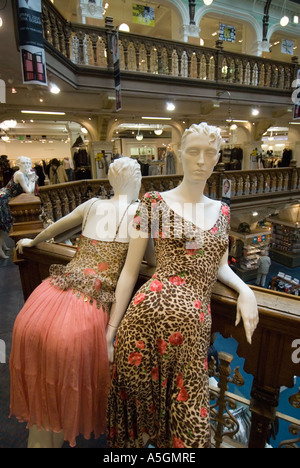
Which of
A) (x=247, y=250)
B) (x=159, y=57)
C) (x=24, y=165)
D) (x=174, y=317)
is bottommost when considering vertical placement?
(x=247, y=250)

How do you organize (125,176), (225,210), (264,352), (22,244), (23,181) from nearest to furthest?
(264,352) < (225,210) < (125,176) < (22,244) < (23,181)

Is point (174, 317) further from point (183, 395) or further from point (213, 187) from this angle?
point (213, 187)

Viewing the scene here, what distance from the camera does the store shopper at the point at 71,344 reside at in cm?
109

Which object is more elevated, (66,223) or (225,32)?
(225,32)

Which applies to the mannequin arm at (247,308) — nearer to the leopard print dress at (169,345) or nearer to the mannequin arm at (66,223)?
the leopard print dress at (169,345)

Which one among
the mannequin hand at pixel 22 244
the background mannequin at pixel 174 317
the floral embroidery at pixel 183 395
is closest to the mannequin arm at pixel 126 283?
the background mannequin at pixel 174 317

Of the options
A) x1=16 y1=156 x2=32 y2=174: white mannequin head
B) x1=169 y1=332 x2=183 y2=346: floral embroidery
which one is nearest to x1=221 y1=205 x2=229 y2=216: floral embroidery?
x1=169 y1=332 x2=183 y2=346: floral embroidery

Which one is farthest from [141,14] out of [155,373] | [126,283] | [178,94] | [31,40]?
[155,373]

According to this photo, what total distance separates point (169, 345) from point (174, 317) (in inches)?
4.1

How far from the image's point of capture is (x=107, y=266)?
127 cm

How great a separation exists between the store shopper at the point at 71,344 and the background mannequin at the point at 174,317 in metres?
0.11

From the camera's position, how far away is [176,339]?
96cm

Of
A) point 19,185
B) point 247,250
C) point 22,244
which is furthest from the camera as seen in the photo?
point 247,250

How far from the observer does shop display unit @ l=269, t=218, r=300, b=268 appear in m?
12.3
